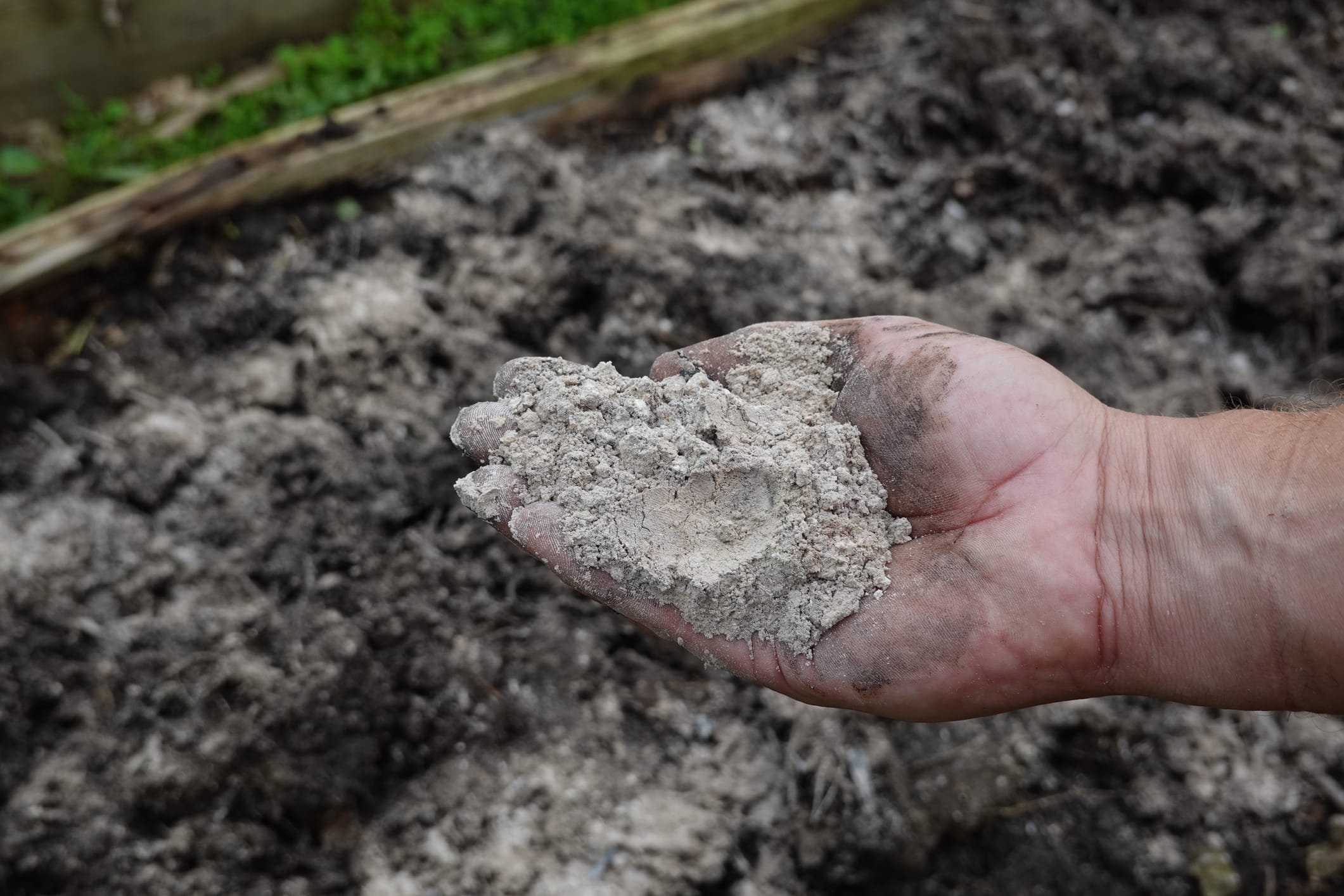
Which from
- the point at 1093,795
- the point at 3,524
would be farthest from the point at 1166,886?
the point at 3,524

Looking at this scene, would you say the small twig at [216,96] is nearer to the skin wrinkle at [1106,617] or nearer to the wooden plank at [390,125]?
the wooden plank at [390,125]

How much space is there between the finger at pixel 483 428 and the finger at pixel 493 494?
8cm

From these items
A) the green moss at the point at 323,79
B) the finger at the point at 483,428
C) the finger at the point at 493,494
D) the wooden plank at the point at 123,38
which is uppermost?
the wooden plank at the point at 123,38

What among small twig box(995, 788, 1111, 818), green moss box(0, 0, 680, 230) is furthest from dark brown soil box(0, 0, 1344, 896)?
green moss box(0, 0, 680, 230)

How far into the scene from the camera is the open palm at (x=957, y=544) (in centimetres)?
193

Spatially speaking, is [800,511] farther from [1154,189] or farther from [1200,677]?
[1154,189]

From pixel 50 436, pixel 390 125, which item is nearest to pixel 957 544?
pixel 390 125

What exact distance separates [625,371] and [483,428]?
36.2 inches

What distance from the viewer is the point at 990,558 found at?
1.99 metres

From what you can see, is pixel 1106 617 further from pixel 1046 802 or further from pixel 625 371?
pixel 625 371

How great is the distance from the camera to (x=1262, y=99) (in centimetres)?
360

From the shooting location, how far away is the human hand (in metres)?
1.93


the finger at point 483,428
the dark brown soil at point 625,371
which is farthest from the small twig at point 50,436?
the finger at point 483,428

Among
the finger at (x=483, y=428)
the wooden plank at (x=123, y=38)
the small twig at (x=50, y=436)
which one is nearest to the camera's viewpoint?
the finger at (x=483, y=428)
